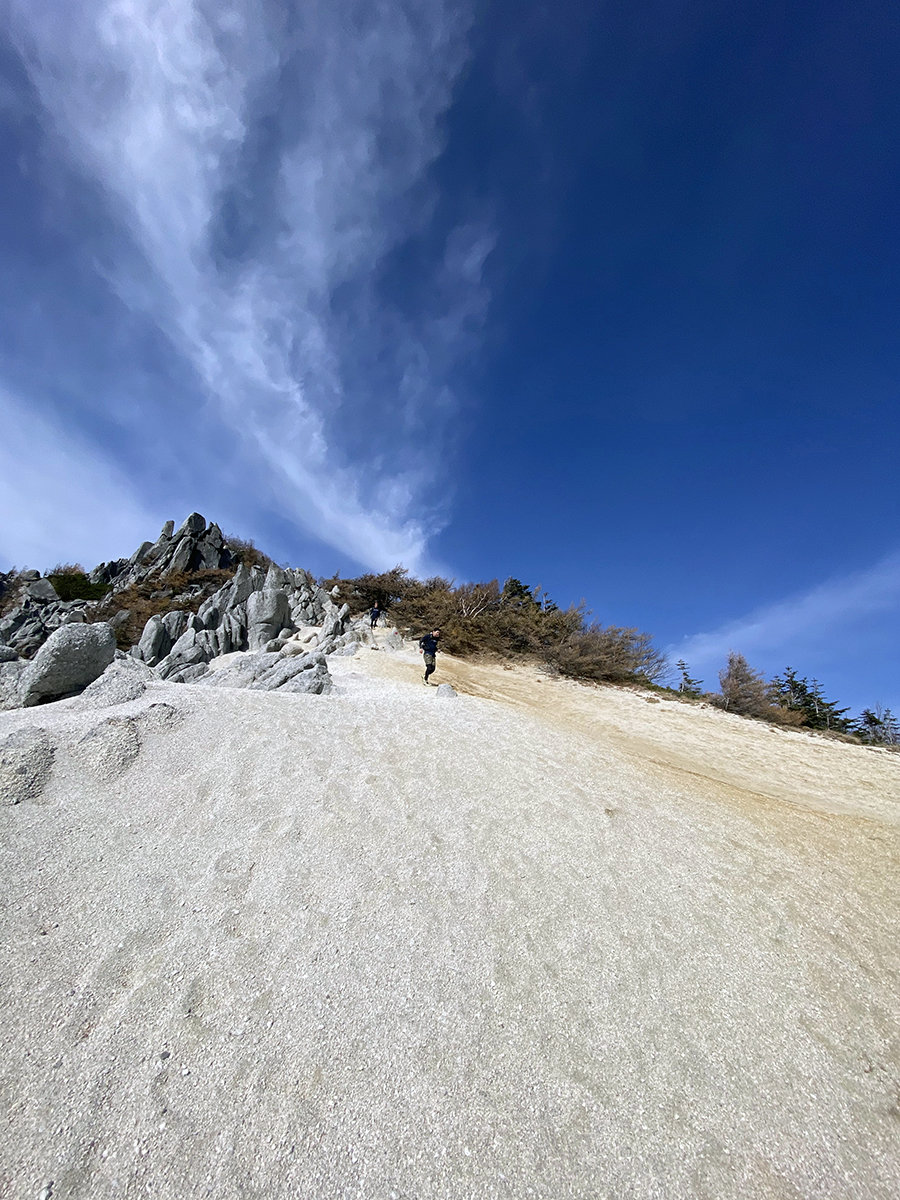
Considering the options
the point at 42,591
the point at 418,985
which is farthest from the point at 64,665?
the point at 42,591

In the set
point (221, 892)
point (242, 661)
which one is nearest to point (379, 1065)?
point (221, 892)

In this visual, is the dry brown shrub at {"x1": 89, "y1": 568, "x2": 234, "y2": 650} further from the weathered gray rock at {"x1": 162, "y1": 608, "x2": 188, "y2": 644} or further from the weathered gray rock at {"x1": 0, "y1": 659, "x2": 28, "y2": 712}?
the weathered gray rock at {"x1": 0, "y1": 659, "x2": 28, "y2": 712}

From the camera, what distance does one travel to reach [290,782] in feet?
18.4

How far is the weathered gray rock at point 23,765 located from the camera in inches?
176

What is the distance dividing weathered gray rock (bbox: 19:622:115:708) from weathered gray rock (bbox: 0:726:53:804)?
143 inches

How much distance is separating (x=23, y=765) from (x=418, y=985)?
4851 mm

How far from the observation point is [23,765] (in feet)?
15.4

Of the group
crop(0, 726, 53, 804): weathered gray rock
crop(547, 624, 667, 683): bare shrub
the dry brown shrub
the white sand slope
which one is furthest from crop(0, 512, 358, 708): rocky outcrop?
crop(547, 624, 667, 683): bare shrub

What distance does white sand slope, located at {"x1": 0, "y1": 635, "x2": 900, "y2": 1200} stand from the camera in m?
2.48

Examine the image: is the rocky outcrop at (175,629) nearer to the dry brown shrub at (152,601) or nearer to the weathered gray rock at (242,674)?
the weathered gray rock at (242,674)

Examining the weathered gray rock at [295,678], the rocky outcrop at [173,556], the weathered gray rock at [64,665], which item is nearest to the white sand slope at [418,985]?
the weathered gray rock at [64,665]

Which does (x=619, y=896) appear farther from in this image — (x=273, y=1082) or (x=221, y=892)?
(x=221, y=892)

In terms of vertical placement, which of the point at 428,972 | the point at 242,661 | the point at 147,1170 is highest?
the point at 242,661

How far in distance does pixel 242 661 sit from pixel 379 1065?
38.8ft
